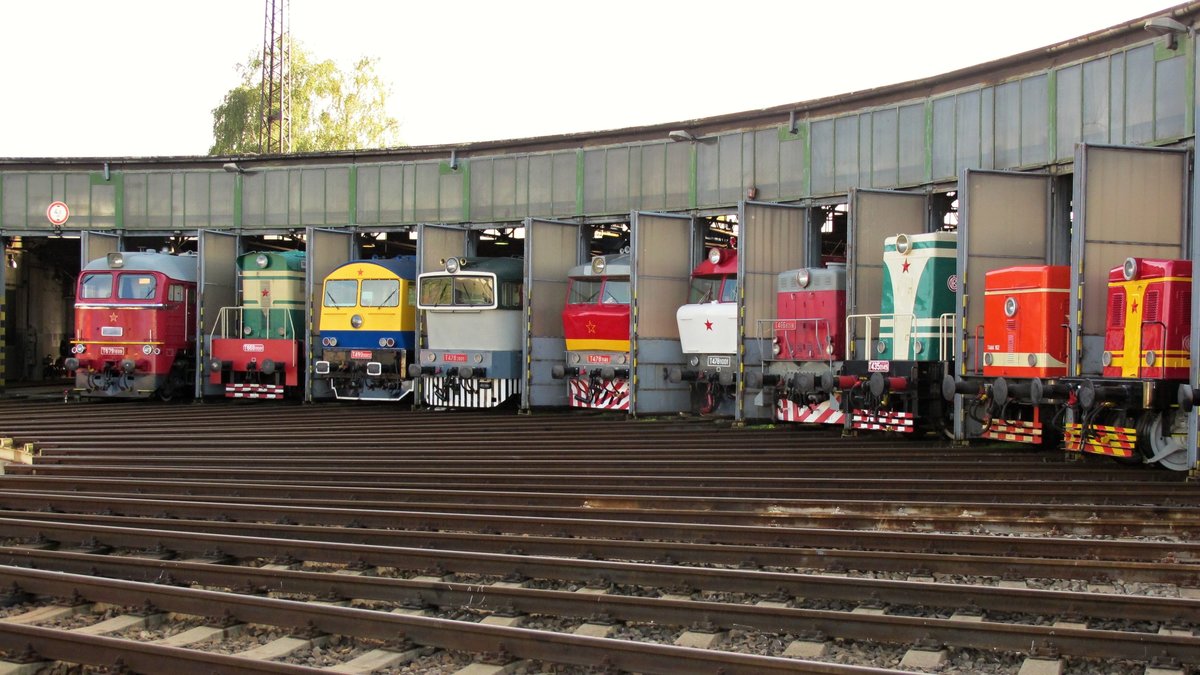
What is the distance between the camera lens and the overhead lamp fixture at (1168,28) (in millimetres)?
14125

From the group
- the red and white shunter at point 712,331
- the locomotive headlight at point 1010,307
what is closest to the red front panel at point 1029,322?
the locomotive headlight at point 1010,307

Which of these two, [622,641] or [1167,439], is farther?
[1167,439]

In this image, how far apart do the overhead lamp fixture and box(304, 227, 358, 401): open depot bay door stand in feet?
60.2

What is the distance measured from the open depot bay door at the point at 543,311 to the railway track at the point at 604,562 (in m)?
8.55

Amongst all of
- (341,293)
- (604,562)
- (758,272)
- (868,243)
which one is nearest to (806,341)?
(758,272)

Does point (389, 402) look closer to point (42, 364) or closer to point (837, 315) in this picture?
point (837, 315)

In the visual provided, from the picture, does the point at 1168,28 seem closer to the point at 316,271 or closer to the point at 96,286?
the point at 316,271

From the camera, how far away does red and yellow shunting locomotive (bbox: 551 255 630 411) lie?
74.7ft

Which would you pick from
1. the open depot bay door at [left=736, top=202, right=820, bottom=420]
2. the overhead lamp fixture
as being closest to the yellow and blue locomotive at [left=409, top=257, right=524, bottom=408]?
the open depot bay door at [left=736, top=202, right=820, bottom=420]

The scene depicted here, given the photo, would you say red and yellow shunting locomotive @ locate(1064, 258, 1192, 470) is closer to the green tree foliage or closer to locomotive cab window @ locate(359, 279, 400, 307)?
locomotive cab window @ locate(359, 279, 400, 307)

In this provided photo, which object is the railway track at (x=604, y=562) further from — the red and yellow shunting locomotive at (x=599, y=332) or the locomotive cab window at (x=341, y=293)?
the locomotive cab window at (x=341, y=293)

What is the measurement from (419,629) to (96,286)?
22349 millimetres

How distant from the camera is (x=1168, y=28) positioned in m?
14.5

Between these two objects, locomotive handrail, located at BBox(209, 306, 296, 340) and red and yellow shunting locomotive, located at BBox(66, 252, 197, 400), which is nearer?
red and yellow shunting locomotive, located at BBox(66, 252, 197, 400)
